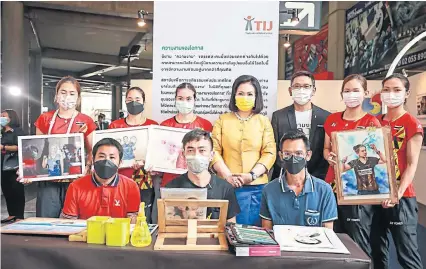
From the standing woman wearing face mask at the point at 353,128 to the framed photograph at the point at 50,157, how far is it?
1.78 meters

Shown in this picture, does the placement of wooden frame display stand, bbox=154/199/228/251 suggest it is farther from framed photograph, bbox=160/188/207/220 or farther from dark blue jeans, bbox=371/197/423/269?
dark blue jeans, bbox=371/197/423/269

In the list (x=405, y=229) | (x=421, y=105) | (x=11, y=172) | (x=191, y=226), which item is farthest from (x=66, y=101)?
(x=421, y=105)

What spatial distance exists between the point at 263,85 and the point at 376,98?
303 cm

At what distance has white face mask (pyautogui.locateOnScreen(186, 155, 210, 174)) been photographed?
2.27m

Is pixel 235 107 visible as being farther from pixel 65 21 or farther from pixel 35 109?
pixel 35 109

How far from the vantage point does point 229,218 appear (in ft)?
7.59

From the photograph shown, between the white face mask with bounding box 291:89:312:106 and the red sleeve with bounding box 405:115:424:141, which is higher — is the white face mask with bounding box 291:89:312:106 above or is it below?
above

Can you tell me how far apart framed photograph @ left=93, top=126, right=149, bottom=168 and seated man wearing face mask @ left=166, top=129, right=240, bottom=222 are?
670mm

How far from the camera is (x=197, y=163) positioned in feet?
7.46

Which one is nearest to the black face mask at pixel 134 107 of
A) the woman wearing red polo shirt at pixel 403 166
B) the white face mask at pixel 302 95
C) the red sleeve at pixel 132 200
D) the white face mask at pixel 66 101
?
the white face mask at pixel 66 101

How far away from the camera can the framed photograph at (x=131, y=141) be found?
2945 mm

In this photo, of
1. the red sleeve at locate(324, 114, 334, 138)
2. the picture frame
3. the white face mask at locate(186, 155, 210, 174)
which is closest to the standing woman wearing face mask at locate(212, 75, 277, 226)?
the red sleeve at locate(324, 114, 334, 138)

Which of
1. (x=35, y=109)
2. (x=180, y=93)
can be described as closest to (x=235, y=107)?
(x=180, y=93)

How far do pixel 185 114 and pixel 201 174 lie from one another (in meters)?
0.88
